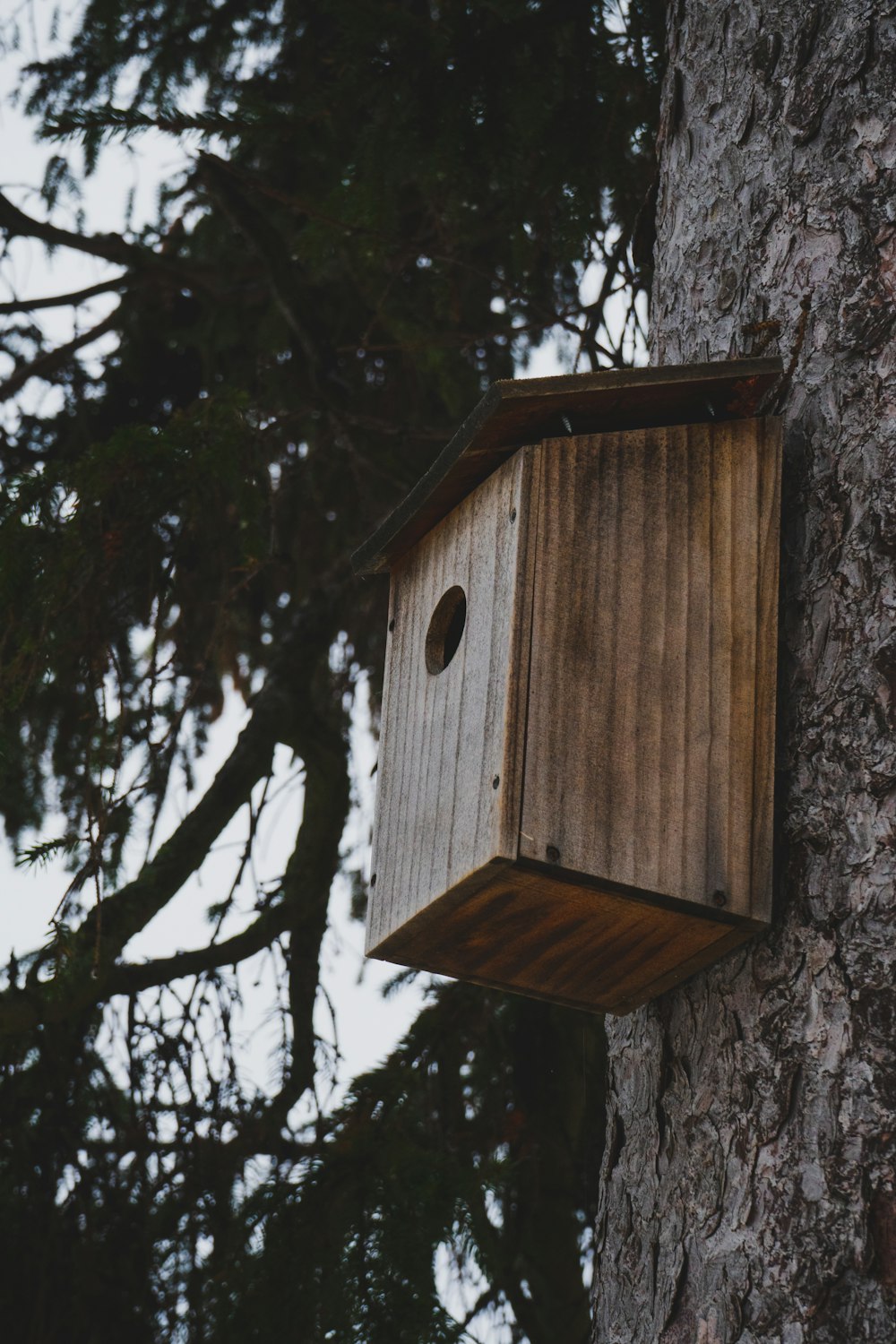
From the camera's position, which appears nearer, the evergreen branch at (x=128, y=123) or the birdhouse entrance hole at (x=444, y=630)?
the birdhouse entrance hole at (x=444, y=630)

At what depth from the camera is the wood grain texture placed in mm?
1694

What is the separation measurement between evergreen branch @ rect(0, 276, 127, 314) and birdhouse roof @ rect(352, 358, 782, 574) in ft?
9.42

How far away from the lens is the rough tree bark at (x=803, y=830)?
158 centimetres

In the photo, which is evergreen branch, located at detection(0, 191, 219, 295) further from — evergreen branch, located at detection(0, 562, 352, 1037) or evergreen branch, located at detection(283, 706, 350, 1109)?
evergreen branch, located at detection(283, 706, 350, 1109)

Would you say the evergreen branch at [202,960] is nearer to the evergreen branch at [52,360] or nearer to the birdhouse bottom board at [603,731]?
the birdhouse bottom board at [603,731]

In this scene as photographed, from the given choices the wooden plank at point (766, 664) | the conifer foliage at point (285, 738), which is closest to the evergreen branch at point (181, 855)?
the conifer foliage at point (285, 738)

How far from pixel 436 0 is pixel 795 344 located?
1977mm

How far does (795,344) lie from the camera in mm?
1969

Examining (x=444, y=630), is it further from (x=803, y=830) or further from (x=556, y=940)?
(x=803, y=830)

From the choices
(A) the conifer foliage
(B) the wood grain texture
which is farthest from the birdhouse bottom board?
(A) the conifer foliage

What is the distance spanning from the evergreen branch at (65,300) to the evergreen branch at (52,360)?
0.43ft

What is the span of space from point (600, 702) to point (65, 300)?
3.39 metres

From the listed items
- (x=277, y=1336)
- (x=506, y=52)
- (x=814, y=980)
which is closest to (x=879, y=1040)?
(x=814, y=980)

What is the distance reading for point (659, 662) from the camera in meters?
1.79
